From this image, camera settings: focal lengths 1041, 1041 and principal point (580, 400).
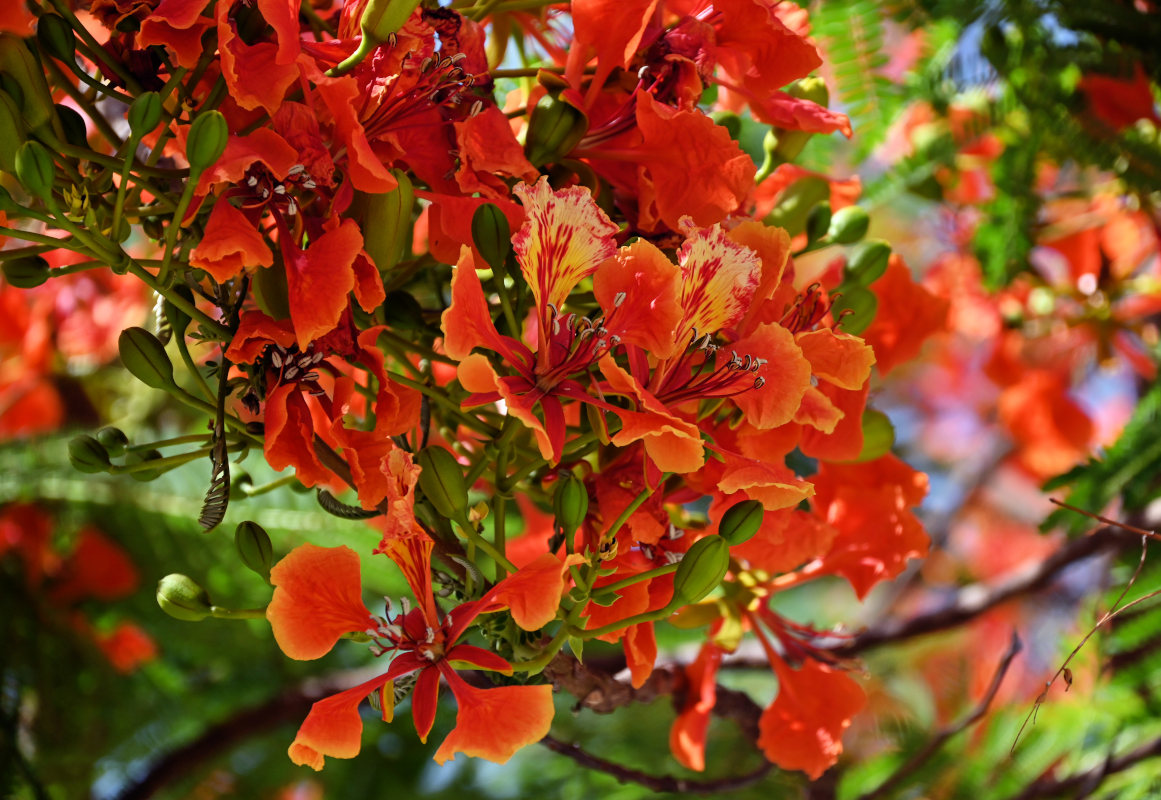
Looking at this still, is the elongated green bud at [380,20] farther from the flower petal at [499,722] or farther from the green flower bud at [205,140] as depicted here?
the flower petal at [499,722]

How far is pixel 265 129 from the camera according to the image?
606 mm

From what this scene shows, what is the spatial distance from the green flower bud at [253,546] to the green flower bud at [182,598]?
0.04 metres

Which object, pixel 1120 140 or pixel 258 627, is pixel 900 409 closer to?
pixel 1120 140

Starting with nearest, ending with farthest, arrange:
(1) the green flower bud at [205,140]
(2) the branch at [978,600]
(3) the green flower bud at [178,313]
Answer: (1) the green flower bud at [205,140]
(3) the green flower bud at [178,313]
(2) the branch at [978,600]

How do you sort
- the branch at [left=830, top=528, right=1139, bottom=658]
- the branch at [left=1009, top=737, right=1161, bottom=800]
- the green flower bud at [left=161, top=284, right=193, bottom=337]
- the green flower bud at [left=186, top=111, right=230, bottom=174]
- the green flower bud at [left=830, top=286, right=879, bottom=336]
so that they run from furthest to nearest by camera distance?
1. the branch at [left=830, top=528, right=1139, bottom=658]
2. the branch at [left=1009, top=737, right=1161, bottom=800]
3. the green flower bud at [left=830, top=286, right=879, bottom=336]
4. the green flower bud at [left=161, top=284, right=193, bottom=337]
5. the green flower bud at [left=186, top=111, right=230, bottom=174]

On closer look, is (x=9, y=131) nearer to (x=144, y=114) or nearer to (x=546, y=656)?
(x=144, y=114)

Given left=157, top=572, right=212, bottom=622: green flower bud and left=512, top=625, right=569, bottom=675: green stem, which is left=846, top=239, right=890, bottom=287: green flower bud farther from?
left=157, top=572, right=212, bottom=622: green flower bud

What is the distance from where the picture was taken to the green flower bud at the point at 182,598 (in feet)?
2.13

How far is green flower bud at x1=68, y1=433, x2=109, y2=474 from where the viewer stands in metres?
0.68

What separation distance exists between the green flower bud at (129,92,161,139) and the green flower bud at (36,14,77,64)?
0.08 meters

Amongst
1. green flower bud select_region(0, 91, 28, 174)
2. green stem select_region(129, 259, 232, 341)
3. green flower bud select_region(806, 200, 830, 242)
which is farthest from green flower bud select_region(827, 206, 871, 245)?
green flower bud select_region(0, 91, 28, 174)

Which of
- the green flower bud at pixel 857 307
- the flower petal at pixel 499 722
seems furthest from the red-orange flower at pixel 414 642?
the green flower bud at pixel 857 307

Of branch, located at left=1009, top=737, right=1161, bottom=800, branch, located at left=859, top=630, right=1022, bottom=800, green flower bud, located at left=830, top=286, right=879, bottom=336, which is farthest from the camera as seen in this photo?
branch, located at left=1009, top=737, right=1161, bottom=800

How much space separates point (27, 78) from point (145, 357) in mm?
178
